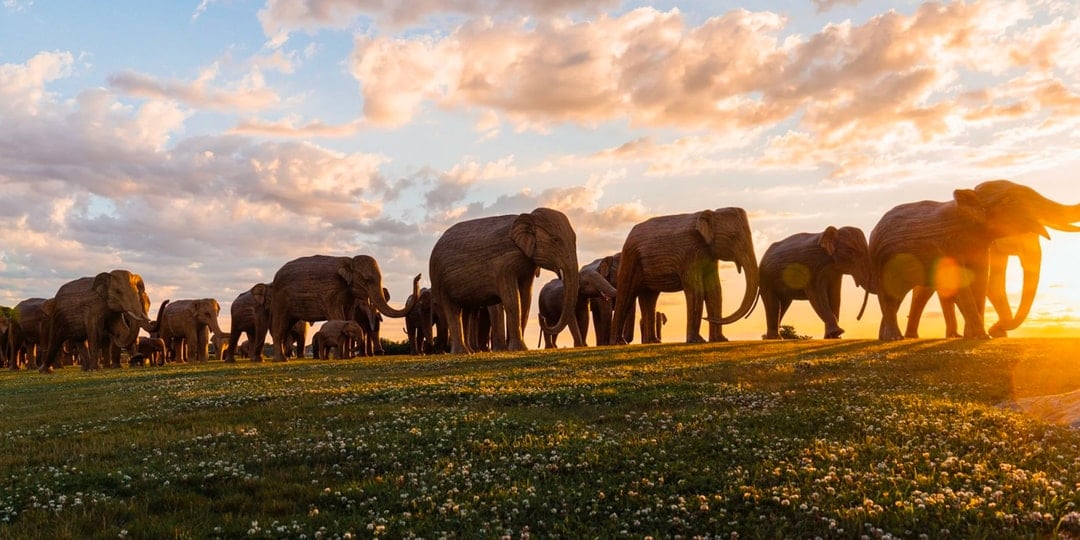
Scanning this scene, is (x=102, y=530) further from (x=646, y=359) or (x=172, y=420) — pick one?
(x=646, y=359)

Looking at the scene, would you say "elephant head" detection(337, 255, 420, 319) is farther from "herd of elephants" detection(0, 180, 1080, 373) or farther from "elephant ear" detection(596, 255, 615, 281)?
"elephant ear" detection(596, 255, 615, 281)

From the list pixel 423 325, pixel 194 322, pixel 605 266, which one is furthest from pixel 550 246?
pixel 194 322

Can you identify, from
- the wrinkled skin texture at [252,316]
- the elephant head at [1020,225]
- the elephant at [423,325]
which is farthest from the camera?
the elephant at [423,325]

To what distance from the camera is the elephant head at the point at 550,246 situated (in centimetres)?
3034

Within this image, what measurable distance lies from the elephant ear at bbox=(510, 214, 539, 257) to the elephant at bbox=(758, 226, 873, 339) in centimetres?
1362

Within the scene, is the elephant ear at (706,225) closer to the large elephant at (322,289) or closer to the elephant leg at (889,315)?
the elephant leg at (889,315)

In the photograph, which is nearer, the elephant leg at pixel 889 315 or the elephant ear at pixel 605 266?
the elephant leg at pixel 889 315

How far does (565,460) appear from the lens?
9.29 metres

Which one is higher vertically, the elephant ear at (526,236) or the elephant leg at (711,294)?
the elephant ear at (526,236)

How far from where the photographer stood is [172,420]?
44.0 ft

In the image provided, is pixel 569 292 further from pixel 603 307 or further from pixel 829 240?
pixel 603 307

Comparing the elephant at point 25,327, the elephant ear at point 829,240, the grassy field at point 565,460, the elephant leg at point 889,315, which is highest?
the elephant ear at point 829,240

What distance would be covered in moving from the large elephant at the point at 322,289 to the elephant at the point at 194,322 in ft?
31.9

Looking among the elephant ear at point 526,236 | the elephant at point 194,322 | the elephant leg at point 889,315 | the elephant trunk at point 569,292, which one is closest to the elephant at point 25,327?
the elephant at point 194,322
